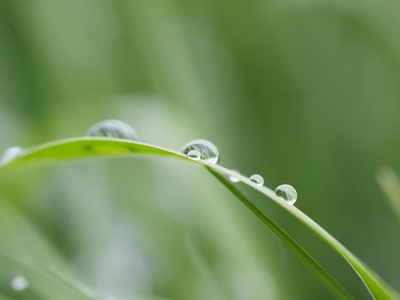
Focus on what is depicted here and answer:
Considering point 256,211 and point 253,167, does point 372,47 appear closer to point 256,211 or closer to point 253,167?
point 253,167

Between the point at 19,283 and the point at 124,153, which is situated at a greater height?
the point at 124,153

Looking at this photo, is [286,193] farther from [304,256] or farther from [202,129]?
[202,129]

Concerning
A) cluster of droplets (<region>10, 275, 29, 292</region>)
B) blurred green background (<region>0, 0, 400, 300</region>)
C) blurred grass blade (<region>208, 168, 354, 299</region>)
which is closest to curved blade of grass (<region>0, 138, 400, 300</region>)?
blurred grass blade (<region>208, 168, 354, 299</region>)

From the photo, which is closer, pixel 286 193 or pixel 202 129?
pixel 286 193

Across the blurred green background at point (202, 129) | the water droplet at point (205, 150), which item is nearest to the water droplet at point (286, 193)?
the water droplet at point (205, 150)

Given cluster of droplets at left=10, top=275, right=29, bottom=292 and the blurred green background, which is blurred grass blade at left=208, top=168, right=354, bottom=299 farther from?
the blurred green background

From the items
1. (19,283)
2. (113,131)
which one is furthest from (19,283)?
(113,131)

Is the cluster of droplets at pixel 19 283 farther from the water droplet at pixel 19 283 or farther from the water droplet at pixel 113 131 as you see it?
the water droplet at pixel 113 131
